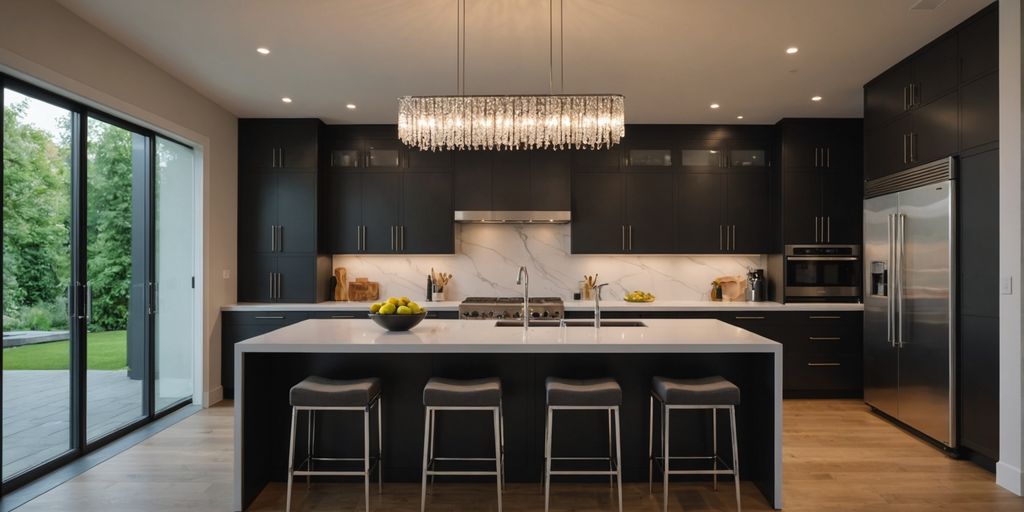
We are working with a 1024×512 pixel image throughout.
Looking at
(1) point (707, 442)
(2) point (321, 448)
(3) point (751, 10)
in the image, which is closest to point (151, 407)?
(2) point (321, 448)

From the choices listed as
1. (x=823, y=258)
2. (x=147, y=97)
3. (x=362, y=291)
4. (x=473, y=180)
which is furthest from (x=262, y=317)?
(x=823, y=258)

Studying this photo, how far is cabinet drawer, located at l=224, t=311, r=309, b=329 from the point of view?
5023mm

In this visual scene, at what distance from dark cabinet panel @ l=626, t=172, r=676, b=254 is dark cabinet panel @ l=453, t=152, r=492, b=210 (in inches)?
57.9

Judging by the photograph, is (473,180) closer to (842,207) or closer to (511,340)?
→ (511,340)

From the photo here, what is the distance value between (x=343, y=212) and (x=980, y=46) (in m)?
5.23

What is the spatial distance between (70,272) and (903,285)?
580cm

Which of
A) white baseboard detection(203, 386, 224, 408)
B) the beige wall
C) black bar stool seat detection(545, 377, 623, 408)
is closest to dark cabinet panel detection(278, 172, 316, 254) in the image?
the beige wall

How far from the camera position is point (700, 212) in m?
5.53

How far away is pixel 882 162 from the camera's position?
4.24m

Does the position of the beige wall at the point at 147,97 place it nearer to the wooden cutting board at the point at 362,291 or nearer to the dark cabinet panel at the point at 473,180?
the wooden cutting board at the point at 362,291

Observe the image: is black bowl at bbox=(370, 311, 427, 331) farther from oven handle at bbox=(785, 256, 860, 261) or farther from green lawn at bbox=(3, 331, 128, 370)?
oven handle at bbox=(785, 256, 860, 261)

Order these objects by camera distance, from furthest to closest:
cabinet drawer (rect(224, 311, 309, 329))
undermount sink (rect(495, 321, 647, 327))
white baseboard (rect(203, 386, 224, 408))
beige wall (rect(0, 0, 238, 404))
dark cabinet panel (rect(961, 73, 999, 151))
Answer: cabinet drawer (rect(224, 311, 309, 329)), white baseboard (rect(203, 386, 224, 408)), undermount sink (rect(495, 321, 647, 327)), dark cabinet panel (rect(961, 73, 999, 151)), beige wall (rect(0, 0, 238, 404))

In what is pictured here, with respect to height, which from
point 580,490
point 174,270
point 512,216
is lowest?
point 580,490

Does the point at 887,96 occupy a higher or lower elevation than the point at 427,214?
higher
